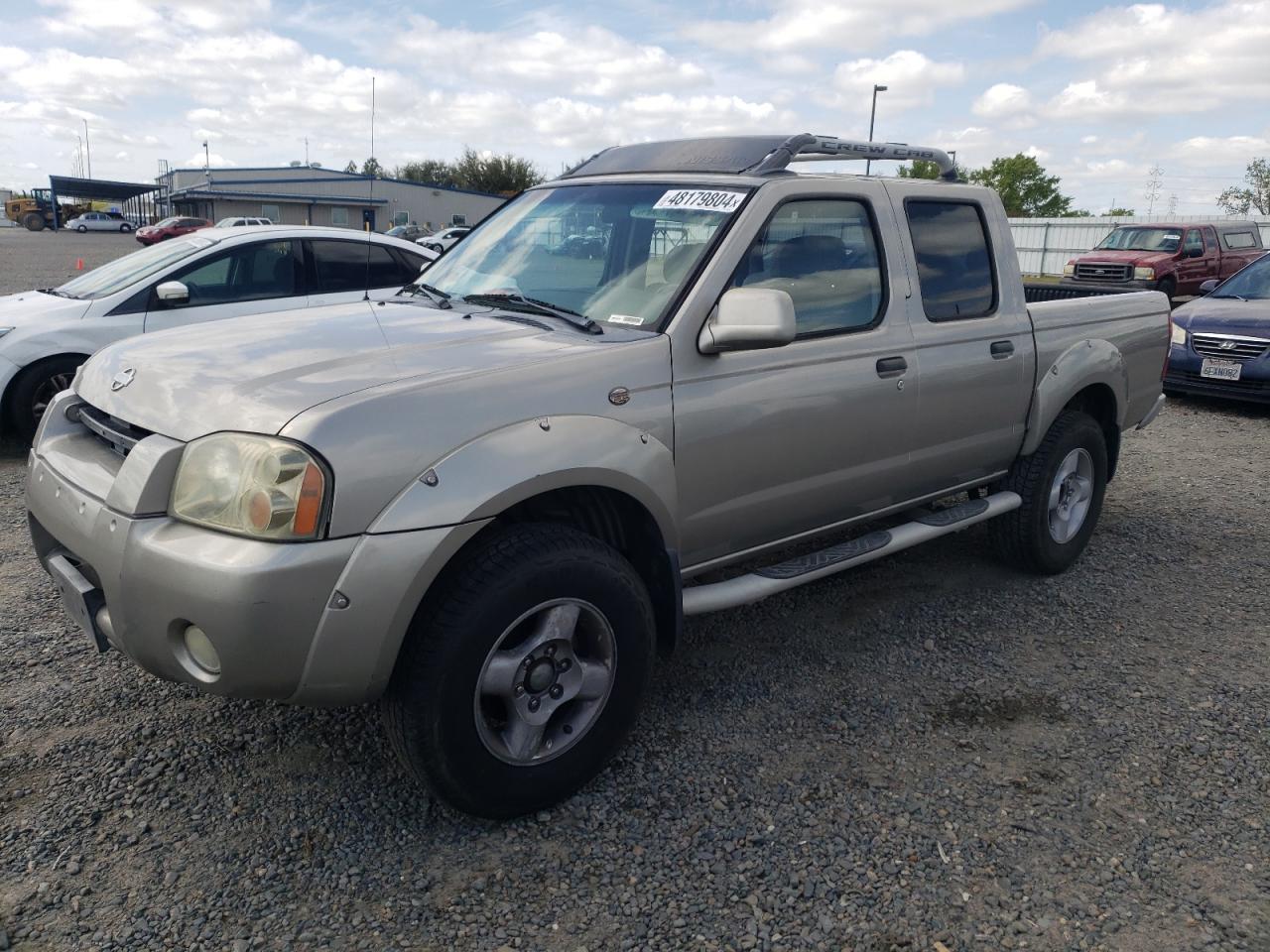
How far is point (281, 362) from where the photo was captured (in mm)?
2773

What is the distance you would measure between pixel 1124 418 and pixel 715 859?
→ 371 cm

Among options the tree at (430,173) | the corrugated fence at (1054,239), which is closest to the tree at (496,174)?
the tree at (430,173)

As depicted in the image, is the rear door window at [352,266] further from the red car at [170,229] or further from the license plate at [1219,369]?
the red car at [170,229]

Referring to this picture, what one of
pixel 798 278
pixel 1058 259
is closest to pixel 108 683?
pixel 798 278

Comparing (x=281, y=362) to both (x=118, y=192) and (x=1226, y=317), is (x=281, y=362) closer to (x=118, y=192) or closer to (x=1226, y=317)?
(x=1226, y=317)

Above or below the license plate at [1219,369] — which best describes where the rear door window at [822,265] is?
above

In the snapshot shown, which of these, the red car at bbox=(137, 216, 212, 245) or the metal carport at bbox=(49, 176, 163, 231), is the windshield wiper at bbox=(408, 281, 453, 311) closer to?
the red car at bbox=(137, 216, 212, 245)

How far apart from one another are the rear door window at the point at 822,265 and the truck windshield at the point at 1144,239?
17748mm

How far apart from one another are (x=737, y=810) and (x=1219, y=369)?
8.69 m

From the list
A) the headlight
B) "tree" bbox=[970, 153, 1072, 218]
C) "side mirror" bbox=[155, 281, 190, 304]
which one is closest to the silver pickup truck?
the headlight

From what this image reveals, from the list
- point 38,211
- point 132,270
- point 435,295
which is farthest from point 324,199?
point 435,295

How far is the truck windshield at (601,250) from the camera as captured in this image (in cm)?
328

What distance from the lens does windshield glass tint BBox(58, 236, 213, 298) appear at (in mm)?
6914

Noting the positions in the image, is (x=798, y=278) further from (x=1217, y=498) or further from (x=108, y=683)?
(x=1217, y=498)
